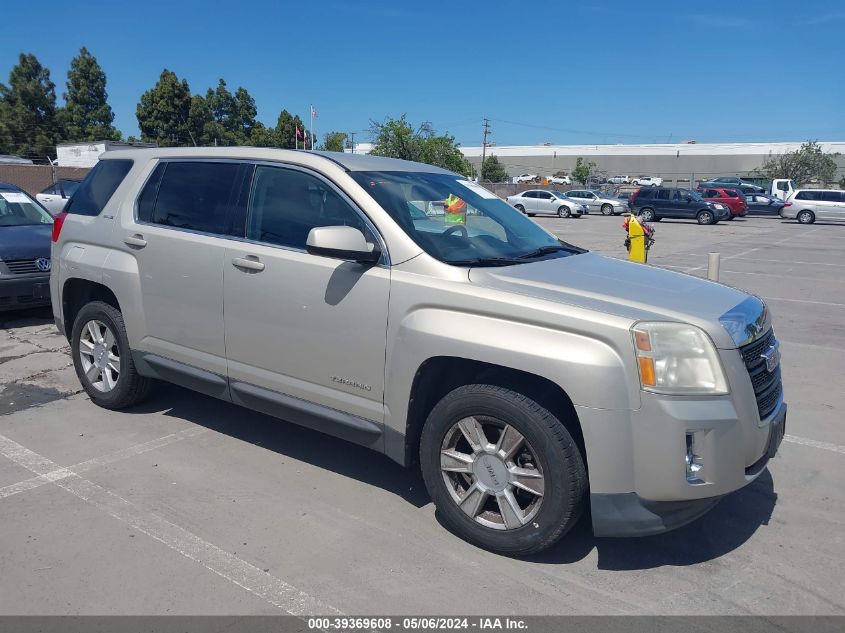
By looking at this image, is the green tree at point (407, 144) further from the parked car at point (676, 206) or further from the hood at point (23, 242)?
the hood at point (23, 242)

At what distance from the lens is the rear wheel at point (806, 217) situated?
35.5m

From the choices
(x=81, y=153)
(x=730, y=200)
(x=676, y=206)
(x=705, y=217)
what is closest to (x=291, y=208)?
(x=705, y=217)

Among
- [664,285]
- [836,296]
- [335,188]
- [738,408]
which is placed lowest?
[836,296]

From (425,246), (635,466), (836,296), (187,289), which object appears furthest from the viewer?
(836,296)

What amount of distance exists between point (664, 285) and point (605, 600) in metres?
1.64

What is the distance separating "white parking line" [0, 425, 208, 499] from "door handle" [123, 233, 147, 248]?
1.36 metres

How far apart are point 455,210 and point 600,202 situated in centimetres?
3991

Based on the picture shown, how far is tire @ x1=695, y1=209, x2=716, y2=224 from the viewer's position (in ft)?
113

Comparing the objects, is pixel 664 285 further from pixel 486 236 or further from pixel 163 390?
pixel 163 390

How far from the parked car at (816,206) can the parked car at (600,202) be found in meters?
8.69

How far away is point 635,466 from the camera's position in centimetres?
303

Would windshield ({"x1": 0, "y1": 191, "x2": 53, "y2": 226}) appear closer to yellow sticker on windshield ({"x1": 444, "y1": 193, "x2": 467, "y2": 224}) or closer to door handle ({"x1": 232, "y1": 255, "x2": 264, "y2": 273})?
door handle ({"x1": 232, "y1": 255, "x2": 264, "y2": 273})

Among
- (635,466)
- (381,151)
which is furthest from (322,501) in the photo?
(381,151)

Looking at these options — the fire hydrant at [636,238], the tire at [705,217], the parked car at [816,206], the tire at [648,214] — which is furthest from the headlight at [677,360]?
the parked car at [816,206]
